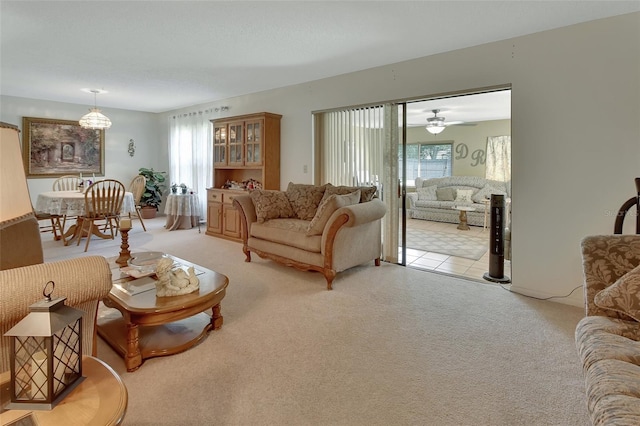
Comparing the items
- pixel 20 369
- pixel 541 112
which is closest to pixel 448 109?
pixel 541 112

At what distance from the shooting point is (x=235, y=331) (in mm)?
2398

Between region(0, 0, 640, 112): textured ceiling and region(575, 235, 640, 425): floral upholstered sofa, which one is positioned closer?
region(575, 235, 640, 425): floral upholstered sofa

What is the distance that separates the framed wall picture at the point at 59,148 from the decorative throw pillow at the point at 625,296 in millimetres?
8005

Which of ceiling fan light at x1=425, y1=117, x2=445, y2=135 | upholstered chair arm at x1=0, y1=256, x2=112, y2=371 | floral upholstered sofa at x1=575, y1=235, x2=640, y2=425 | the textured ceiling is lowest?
floral upholstered sofa at x1=575, y1=235, x2=640, y2=425

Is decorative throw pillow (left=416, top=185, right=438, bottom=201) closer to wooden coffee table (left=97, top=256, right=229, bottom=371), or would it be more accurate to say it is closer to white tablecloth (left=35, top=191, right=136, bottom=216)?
wooden coffee table (left=97, top=256, right=229, bottom=371)

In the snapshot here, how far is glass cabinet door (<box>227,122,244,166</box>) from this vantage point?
5.46 m

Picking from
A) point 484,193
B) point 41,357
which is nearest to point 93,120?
point 41,357

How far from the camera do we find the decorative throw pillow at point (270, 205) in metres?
4.02

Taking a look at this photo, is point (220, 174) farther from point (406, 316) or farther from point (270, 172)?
point (406, 316)

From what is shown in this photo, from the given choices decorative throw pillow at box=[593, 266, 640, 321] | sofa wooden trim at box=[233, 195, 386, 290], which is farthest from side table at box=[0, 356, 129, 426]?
sofa wooden trim at box=[233, 195, 386, 290]

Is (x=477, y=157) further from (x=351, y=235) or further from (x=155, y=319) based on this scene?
(x=155, y=319)

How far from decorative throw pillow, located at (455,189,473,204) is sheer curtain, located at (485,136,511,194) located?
87cm

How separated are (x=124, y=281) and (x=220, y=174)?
4.00m

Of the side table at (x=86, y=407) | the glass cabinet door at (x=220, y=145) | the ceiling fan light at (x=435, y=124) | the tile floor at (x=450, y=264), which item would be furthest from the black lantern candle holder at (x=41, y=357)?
the ceiling fan light at (x=435, y=124)
